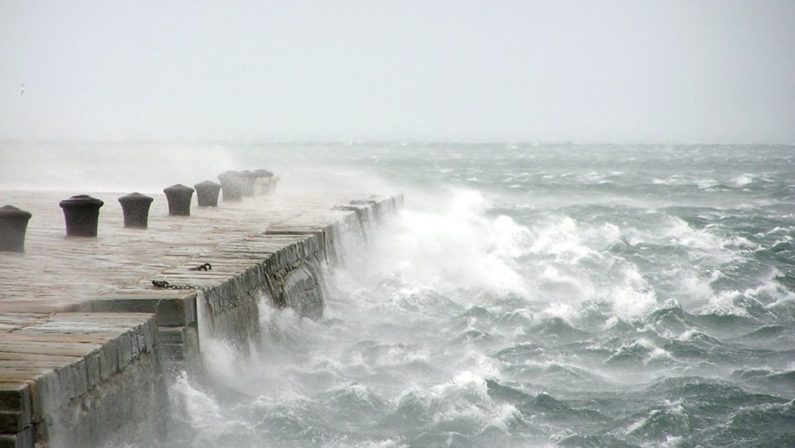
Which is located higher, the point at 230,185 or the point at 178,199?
the point at 178,199

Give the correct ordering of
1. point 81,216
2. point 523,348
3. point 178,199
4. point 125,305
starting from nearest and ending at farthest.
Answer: point 125,305, point 523,348, point 81,216, point 178,199

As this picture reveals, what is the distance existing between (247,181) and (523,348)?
10746mm

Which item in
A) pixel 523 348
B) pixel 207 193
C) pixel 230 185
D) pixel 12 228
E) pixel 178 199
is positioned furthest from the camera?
pixel 230 185

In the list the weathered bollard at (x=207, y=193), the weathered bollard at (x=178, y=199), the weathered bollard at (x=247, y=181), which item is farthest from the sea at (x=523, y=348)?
the weathered bollard at (x=247, y=181)

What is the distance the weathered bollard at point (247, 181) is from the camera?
21.7 meters

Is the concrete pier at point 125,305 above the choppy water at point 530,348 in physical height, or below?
above

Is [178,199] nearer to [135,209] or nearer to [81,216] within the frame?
[135,209]

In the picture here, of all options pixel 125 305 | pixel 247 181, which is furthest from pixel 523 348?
pixel 247 181

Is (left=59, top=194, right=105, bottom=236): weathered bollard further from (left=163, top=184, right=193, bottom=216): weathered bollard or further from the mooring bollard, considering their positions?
(left=163, top=184, right=193, bottom=216): weathered bollard

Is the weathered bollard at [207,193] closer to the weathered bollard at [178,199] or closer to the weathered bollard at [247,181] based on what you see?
the weathered bollard at [178,199]

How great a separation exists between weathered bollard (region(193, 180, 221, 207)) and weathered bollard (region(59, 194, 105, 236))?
5510mm

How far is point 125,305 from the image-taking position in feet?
26.6

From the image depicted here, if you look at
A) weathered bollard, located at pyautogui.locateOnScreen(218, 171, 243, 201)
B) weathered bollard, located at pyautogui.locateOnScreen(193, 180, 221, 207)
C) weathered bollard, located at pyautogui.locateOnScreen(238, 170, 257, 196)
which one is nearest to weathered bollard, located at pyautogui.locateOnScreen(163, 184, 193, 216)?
weathered bollard, located at pyautogui.locateOnScreen(193, 180, 221, 207)

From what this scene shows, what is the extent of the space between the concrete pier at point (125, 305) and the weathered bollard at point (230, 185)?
413cm
